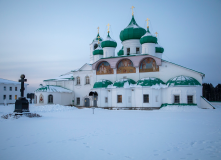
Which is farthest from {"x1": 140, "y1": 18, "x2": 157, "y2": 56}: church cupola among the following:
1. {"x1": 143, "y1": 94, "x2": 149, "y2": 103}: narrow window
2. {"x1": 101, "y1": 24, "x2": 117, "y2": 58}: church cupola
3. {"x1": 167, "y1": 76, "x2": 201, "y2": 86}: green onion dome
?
{"x1": 143, "y1": 94, "x2": 149, "y2": 103}: narrow window

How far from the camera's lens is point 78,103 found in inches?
1139

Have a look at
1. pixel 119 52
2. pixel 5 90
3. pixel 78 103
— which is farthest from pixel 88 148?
pixel 5 90

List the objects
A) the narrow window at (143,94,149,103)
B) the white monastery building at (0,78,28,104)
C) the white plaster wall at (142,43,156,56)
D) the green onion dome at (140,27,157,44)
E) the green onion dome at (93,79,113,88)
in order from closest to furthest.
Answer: the narrow window at (143,94,149,103) < the green onion dome at (140,27,157,44) < the white plaster wall at (142,43,156,56) < the green onion dome at (93,79,113,88) < the white monastery building at (0,78,28,104)

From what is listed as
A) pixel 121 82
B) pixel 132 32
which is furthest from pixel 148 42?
pixel 121 82

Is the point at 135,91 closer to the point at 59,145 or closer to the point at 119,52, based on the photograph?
the point at 119,52

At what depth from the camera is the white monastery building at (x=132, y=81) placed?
20906 mm

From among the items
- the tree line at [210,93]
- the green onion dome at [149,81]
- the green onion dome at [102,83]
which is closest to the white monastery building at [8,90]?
the green onion dome at [102,83]

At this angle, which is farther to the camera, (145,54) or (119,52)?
(119,52)

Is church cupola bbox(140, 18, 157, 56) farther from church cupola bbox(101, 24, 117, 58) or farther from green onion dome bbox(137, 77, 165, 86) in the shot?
church cupola bbox(101, 24, 117, 58)

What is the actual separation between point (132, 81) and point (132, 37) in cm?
673

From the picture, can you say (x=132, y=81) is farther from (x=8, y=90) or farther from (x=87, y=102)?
(x=8, y=90)

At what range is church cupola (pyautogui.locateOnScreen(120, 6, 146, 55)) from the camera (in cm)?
2580

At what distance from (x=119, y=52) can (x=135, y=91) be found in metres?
11.2

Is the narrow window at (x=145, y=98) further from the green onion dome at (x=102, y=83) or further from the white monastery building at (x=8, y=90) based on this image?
the white monastery building at (x=8, y=90)
